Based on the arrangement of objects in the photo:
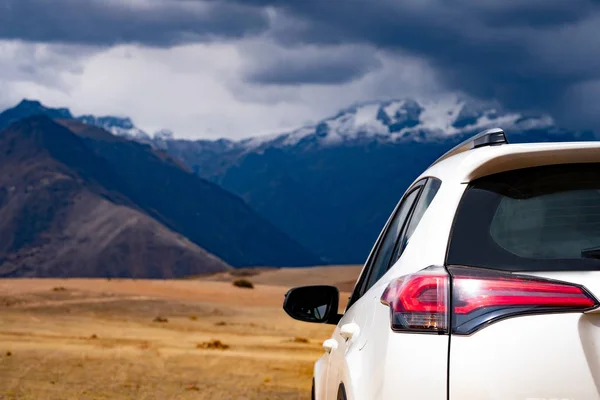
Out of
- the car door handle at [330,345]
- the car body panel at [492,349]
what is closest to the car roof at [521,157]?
the car body panel at [492,349]

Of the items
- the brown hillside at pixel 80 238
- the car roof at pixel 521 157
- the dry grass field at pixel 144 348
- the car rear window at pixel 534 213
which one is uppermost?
the brown hillside at pixel 80 238

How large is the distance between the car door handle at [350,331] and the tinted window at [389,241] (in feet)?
0.75

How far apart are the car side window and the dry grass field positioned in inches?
394

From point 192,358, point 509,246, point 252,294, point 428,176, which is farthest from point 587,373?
point 252,294

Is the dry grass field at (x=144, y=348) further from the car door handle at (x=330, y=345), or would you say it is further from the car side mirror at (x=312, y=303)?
the car door handle at (x=330, y=345)

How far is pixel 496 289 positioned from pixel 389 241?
1.45 metres

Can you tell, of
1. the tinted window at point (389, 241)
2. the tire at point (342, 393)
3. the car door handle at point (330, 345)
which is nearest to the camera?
the tire at point (342, 393)

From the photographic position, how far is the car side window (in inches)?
136

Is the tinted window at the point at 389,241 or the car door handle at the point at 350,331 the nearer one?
the car door handle at the point at 350,331

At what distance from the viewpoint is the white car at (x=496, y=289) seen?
2598mm

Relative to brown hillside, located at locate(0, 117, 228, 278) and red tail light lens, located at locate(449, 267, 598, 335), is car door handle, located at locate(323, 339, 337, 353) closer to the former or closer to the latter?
red tail light lens, located at locate(449, 267, 598, 335)

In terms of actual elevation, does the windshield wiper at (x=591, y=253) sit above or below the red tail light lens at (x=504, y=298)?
above

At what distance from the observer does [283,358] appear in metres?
20.2

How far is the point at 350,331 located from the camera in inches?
150
